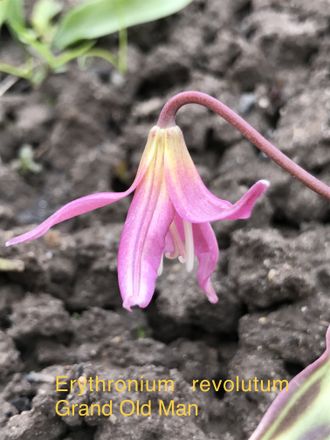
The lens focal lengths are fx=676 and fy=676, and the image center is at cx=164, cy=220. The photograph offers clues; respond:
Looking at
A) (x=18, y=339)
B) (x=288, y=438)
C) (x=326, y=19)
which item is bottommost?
(x=288, y=438)

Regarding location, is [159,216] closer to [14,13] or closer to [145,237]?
[145,237]

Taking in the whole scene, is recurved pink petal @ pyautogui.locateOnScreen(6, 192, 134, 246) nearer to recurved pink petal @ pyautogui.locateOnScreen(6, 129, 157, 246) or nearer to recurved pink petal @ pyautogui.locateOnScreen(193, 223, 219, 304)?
recurved pink petal @ pyautogui.locateOnScreen(6, 129, 157, 246)

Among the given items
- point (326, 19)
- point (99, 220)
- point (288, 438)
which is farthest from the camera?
point (326, 19)

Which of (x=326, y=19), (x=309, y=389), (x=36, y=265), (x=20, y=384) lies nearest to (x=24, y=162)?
(x=36, y=265)

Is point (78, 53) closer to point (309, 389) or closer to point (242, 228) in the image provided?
point (242, 228)

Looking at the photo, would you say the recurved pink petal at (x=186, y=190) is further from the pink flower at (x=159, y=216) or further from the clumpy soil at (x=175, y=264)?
the clumpy soil at (x=175, y=264)

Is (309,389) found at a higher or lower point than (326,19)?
lower
